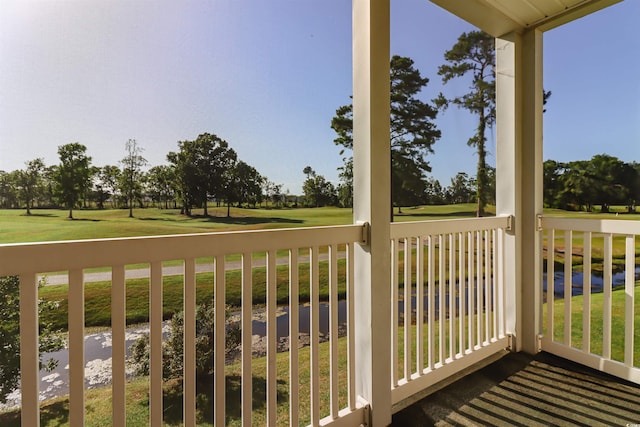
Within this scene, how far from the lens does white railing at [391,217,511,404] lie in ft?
6.17

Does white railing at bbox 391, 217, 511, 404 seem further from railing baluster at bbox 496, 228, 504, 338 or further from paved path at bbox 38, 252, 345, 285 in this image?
paved path at bbox 38, 252, 345, 285

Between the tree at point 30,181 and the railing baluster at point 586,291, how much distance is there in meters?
3.10

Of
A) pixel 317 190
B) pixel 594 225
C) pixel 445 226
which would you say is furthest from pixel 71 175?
pixel 594 225

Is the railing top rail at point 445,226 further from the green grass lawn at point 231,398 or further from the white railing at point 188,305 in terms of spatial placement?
the green grass lawn at point 231,398

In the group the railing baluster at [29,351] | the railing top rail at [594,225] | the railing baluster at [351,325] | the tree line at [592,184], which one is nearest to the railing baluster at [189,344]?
the railing baluster at [29,351]

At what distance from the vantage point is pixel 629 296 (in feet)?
6.72

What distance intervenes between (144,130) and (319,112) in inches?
33.9

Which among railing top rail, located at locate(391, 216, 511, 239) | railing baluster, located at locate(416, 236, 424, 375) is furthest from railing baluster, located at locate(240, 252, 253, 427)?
railing baluster, located at locate(416, 236, 424, 375)

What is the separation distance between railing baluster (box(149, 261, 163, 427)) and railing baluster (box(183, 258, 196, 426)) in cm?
9

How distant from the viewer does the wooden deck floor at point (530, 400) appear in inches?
67.0

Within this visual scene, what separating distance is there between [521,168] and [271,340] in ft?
7.52

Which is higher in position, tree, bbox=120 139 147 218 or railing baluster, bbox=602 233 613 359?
tree, bbox=120 139 147 218

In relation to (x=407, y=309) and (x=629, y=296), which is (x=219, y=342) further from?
(x=629, y=296)

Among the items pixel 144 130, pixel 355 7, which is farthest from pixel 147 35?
pixel 355 7
